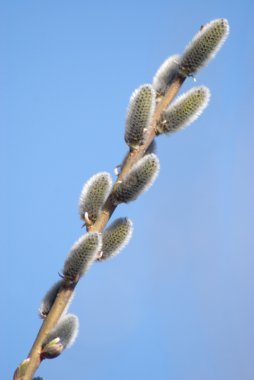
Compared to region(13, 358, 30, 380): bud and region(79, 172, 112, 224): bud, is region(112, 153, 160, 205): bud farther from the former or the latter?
region(13, 358, 30, 380): bud

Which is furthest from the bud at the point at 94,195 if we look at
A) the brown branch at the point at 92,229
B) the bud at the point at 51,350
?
the bud at the point at 51,350

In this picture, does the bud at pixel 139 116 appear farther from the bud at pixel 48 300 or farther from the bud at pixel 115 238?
the bud at pixel 48 300

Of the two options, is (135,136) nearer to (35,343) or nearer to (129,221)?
(129,221)

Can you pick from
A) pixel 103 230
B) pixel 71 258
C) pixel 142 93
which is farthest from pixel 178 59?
pixel 71 258

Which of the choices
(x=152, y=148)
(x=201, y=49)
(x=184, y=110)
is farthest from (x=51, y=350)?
(x=201, y=49)

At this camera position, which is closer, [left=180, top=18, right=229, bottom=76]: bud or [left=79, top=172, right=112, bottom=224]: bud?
[left=79, top=172, right=112, bottom=224]: bud

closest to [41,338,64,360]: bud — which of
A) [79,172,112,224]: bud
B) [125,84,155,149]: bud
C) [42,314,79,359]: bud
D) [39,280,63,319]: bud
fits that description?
[42,314,79,359]: bud

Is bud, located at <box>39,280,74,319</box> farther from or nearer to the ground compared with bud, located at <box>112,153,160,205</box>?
nearer to the ground
